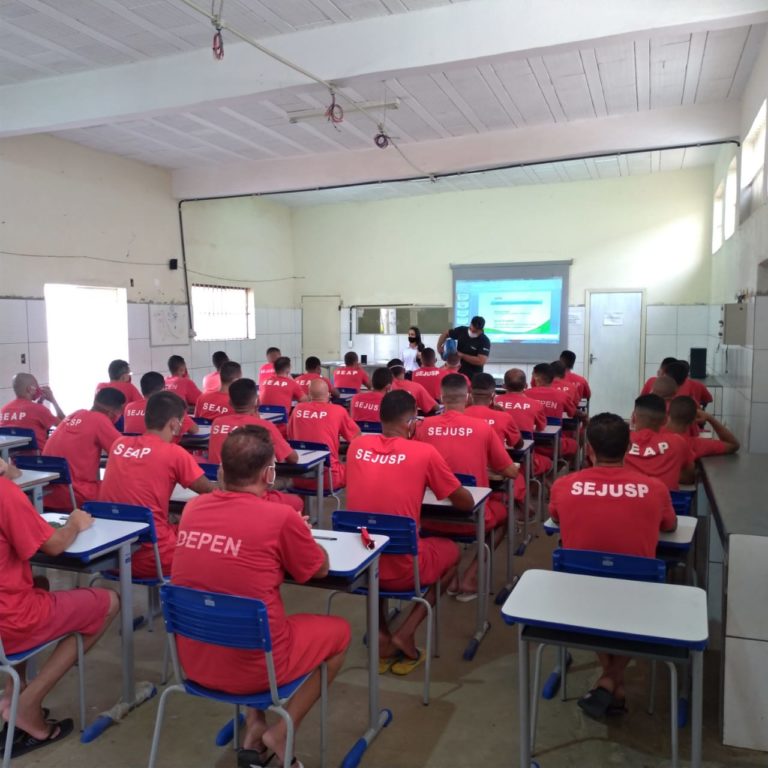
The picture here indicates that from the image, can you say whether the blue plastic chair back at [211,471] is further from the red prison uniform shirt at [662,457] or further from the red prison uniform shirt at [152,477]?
the red prison uniform shirt at [662,457]

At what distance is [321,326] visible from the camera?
1220 centimetres

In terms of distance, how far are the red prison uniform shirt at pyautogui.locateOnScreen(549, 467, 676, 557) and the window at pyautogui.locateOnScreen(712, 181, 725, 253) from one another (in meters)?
6.81

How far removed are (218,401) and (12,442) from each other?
168 centimetres

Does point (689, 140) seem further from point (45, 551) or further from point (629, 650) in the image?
point (45, 551)

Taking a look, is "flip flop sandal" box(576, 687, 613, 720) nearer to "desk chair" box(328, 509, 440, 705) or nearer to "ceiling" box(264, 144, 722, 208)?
"desk chair" box(328, 509, 440, 705)

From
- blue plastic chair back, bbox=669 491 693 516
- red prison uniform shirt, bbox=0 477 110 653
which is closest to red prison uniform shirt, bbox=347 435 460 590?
blue plastic chair back, bbox=669 491 693 516

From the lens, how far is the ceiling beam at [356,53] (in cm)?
415

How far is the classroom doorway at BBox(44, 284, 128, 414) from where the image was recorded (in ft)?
25.6

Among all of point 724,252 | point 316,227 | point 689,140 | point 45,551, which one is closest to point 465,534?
point 45,551

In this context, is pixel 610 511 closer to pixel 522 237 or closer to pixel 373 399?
pixel 373 399

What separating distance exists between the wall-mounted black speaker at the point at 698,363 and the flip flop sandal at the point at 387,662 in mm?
5891

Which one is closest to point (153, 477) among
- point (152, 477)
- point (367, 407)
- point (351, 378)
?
point (152, 477)

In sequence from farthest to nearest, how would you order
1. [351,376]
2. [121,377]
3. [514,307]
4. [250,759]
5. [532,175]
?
[514,307], [532,175], [351,376], [121,377], [250,759]

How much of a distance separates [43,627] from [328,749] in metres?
1.15
